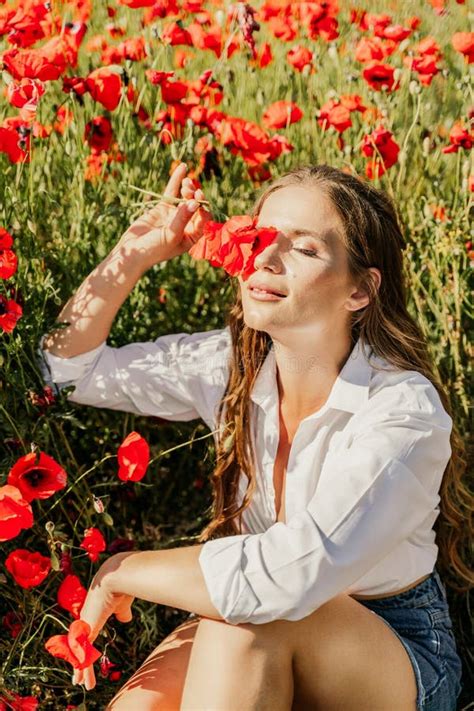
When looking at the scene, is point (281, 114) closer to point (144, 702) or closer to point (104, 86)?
point (104, 86)

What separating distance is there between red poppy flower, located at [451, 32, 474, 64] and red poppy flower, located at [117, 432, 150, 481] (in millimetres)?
1291

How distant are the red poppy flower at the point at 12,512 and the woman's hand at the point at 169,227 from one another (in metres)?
0.57

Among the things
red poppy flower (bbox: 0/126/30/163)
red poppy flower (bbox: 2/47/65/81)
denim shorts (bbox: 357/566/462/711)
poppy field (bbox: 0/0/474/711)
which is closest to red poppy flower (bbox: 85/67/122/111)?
poppy field (bbox: 0/0/474/711)

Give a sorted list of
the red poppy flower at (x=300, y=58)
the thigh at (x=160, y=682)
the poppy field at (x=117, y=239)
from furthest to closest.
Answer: the red poppy flower at (x=300, y=58) → the poppy field at (x=117, y=239) → the thigh at (x=160, y=682)

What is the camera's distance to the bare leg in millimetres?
1481

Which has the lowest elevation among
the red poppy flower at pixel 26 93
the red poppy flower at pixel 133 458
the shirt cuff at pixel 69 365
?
the red poppy flower at pixel 133 458

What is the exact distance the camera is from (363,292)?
1.81 m

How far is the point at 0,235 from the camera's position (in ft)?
5.44

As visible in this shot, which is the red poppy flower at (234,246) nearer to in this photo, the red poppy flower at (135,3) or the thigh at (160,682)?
the thigh at (160,682)

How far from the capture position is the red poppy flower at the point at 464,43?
236 cm

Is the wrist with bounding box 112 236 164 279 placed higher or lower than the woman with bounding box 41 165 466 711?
higher

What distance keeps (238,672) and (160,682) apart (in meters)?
0.30

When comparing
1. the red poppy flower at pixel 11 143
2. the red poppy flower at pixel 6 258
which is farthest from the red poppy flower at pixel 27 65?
the red poppy flower at pixel 6 258

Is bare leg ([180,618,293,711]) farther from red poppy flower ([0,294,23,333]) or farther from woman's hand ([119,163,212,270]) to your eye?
woman's hand ([119,163,212,270])
